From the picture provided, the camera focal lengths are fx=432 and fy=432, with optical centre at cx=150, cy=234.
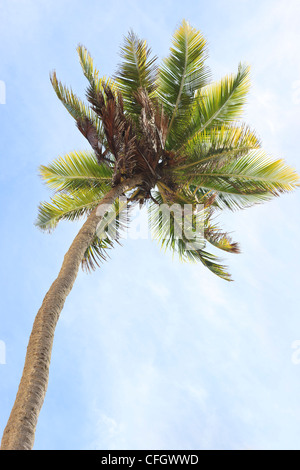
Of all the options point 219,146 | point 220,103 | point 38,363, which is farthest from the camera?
point 220,103

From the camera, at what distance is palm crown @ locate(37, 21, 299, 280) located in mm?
9898

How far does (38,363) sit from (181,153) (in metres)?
6.81

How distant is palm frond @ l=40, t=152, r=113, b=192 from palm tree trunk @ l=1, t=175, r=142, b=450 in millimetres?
4000

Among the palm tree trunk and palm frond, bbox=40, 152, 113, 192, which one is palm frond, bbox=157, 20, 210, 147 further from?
the palm tree trunk

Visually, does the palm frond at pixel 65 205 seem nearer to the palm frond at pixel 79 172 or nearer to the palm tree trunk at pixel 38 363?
the palm frond at pixel 79 172

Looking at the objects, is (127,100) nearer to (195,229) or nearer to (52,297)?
(195,229)

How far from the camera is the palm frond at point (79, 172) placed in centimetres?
1069

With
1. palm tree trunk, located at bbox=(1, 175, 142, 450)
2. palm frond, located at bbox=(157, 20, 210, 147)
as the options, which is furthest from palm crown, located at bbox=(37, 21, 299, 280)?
palm tree trunk, located at bbox=(1, 175, 142, 450)

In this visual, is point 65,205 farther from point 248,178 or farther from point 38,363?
point 38,363

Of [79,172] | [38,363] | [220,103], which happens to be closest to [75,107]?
[79,172]

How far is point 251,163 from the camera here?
10406mm

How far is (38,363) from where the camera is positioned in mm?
4641
